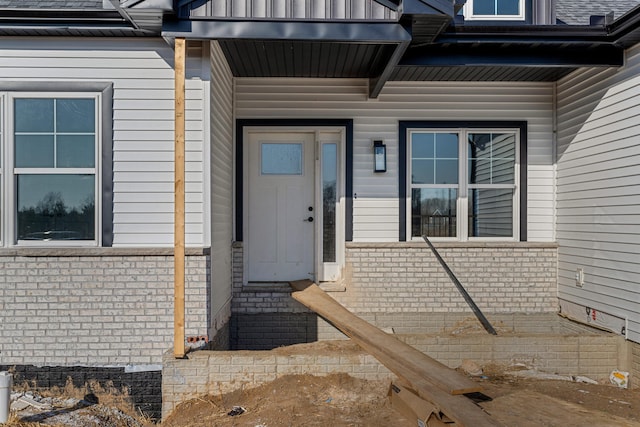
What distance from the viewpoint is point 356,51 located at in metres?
5.18

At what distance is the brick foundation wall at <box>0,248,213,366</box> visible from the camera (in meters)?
4.75

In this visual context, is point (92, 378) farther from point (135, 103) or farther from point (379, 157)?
point (379, 157)

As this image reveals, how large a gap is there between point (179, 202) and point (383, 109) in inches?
136

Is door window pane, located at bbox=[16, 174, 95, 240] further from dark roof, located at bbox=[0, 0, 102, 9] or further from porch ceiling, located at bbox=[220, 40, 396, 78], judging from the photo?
porch ceiling, located at bbox=[220, 40, 396, 78]

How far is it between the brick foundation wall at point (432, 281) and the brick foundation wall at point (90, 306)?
1.63 m

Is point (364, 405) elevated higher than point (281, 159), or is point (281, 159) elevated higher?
point (281, 159)

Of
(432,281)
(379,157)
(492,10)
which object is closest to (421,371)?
(432,281)

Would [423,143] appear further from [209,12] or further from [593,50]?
[209,12]

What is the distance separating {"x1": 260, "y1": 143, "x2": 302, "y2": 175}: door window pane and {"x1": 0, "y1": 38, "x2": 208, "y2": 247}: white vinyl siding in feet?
6.26

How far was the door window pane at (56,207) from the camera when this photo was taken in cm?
484

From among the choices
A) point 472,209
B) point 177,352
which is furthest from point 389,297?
point 177,352

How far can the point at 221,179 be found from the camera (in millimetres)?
5500

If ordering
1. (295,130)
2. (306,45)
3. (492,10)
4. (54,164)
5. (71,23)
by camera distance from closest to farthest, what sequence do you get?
(71,23), (54,164), (306,45), (492,10), (295,130)

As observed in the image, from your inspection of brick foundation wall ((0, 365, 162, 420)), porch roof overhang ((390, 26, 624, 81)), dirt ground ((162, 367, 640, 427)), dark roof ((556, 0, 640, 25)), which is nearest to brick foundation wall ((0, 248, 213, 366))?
brick foundation wall ((0, 365, 162, 420))
